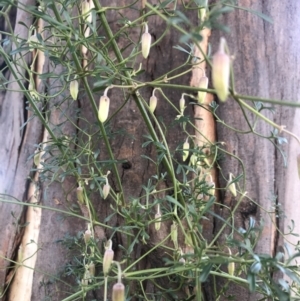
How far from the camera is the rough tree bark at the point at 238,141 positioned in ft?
3.40

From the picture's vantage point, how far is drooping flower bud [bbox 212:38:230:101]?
0.39 m

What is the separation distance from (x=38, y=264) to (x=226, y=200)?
1.87 ft

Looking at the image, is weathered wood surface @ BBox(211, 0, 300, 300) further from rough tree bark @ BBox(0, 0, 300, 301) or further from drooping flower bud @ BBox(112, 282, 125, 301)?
drooping flower bud @ BBox(112, 282, 125, 301)

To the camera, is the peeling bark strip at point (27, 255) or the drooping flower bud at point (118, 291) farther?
the peeling bark strip at point (27, 255)

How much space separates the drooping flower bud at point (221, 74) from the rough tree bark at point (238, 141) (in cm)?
64

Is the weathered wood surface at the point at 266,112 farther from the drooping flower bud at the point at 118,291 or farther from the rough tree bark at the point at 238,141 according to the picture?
the drooping flower bud at the point at 118,291

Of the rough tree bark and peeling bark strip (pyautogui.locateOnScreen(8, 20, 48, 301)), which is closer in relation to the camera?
the rough tree bark

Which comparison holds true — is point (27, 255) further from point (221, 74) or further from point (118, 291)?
point (221, 74)

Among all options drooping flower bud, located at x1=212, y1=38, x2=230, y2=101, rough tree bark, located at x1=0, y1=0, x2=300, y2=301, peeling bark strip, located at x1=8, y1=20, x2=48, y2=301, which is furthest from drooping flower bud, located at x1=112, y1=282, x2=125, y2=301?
peeling bark strip, located at x1=8, y1=20, x2=48, y2=301

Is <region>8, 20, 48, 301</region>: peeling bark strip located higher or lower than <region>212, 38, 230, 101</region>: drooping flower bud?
lower

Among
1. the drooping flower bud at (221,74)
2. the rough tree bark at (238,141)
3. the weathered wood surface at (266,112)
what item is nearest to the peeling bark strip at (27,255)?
the rough tree bark at (238,141)

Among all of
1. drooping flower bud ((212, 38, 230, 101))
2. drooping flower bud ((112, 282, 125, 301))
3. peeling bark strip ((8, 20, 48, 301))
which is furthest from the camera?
peeling bark strip ((8, 20, 48, 301))

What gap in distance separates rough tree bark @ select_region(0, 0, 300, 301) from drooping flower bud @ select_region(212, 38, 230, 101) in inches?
25.1

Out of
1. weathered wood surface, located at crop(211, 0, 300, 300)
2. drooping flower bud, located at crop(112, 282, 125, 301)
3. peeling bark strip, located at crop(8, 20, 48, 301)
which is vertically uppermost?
weathered wood surface, located at crop(211, 0, 300, 300)
